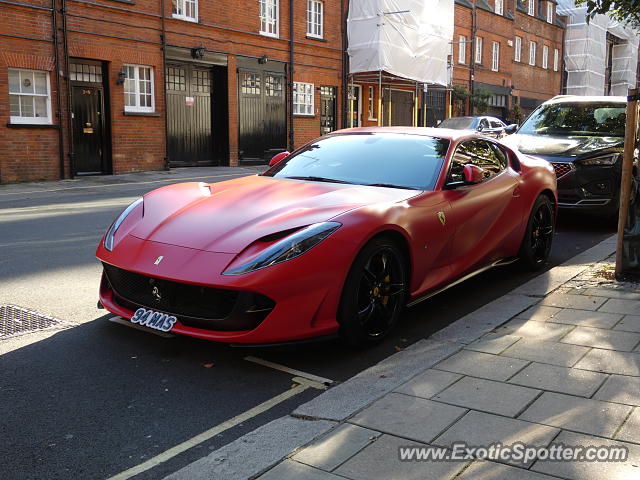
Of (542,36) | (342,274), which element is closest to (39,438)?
(342,274)

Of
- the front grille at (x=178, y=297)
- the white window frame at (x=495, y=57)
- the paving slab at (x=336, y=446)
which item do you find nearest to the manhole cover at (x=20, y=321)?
the front grille at (x=178, y=297)

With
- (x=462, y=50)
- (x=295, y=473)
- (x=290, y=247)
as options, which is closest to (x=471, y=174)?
(x=290, y=247)

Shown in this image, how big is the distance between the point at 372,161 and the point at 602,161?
16.2 ft

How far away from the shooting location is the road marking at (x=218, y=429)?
2803mm

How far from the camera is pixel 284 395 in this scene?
3590 millimetres

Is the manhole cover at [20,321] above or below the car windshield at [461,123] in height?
below

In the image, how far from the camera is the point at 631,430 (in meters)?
2.98

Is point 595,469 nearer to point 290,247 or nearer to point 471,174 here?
point 290,247

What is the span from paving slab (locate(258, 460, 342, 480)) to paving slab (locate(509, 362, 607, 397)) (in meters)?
1.39

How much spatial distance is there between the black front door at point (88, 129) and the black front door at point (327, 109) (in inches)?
407

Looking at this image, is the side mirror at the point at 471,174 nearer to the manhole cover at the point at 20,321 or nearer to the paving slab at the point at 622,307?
the paving slab at the point at 622,307

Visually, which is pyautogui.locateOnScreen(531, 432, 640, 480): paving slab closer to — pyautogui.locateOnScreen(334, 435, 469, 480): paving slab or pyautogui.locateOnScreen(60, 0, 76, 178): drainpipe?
pyautogui.locateOnScreen(334, 435, 469, 480): paving slab

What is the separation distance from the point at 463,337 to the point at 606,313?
4.05 ft

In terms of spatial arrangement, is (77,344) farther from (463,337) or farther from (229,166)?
(229,166)
